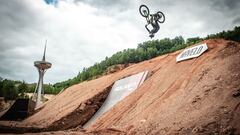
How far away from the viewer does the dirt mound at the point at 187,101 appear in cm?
800

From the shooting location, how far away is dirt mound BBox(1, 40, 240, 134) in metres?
8.00

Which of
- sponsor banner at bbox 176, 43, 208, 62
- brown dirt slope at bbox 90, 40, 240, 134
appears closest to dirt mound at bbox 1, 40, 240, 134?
brown dirt slope at bbox 90, 40, 240, 134

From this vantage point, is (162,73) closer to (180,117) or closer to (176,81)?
(176,81)

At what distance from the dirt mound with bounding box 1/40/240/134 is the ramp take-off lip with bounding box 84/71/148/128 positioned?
2.33 ft

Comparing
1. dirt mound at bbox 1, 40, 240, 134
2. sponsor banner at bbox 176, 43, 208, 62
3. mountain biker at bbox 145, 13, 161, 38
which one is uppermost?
mountain biker at bbox 145, 13, 161, 38

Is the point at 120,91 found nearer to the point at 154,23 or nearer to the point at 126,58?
the point at 154,23

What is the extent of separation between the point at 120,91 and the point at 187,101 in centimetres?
779

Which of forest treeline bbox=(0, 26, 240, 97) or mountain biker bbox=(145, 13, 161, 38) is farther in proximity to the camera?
forest treeline bbox=(0, 26, 240, 97)

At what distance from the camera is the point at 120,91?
1736 cm

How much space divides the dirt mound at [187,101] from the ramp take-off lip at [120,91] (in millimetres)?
711

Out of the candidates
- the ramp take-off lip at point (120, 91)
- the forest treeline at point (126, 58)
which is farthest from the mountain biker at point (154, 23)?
the forest treeline at point (126, 58)

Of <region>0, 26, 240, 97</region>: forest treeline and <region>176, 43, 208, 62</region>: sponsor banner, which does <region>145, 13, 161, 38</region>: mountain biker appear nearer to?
<region>176, 43, 208, 62</region>: sponsor banner

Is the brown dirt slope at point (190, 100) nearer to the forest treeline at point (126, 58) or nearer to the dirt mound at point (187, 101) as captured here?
the dirt mound at point (187, 101)

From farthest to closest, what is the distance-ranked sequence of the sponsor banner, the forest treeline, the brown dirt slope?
the forest treeline, the sponsor banner, the brown dirt slope
